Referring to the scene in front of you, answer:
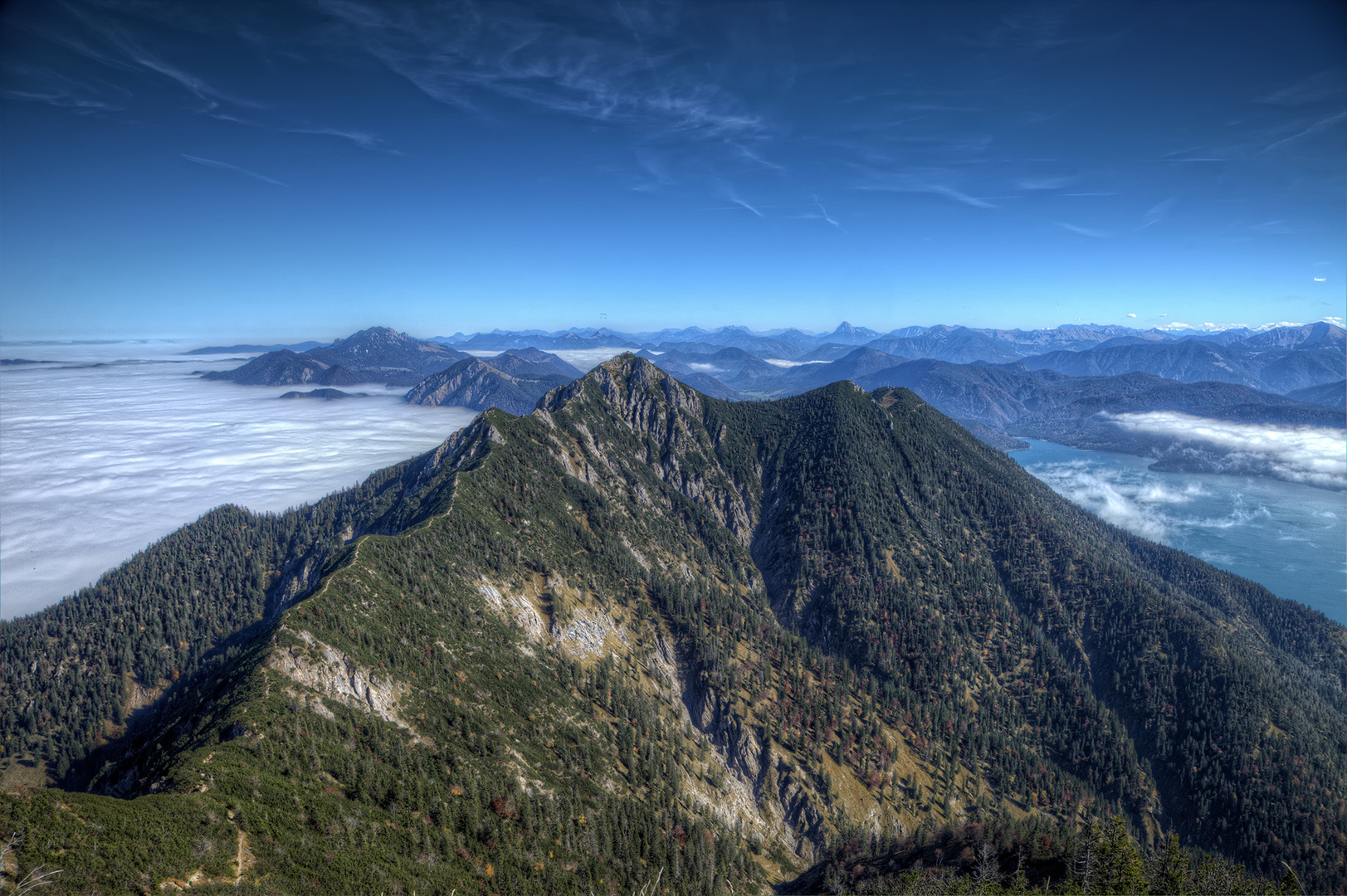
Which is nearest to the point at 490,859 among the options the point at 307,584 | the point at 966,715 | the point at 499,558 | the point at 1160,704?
the point at 499,558

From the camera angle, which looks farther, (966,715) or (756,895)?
(966,715)

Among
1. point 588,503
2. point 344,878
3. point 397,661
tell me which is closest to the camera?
point 344,878

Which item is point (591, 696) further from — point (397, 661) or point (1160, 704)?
point (1160, 704)

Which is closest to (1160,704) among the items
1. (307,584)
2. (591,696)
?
(591,696)

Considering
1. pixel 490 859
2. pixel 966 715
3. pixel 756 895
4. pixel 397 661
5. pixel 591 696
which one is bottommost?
pixel 966 715

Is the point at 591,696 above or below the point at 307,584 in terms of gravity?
below

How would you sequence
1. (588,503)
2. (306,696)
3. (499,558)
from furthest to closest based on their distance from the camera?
(588,503)
(499,558)
(306,696)
